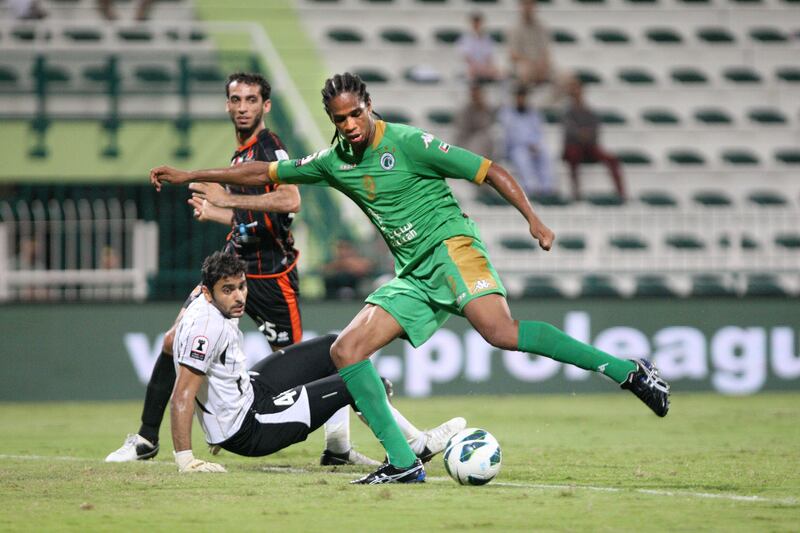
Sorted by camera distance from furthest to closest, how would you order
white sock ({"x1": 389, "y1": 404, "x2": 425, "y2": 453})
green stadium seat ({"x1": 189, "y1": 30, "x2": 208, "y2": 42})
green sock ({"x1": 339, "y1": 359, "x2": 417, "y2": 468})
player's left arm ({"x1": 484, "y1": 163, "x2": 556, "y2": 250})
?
green stadium seat ({"x1": 189, "y1": 30, "x2": 208, "y2": 42}) < white sock ({"x1": 389, "y1": 404, "x2": 425, "y2": 453}) < green sock ({"x1": 339, "y1": 359, "x2": 417, "y2": 468}) < player's left arm ({"x1": 484, "y1": 163, "x2": 556, "y2": 250})

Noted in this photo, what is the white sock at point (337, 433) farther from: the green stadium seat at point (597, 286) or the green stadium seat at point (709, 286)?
the green stadium seat at point (709, 286)

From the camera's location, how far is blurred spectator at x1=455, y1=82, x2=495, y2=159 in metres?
17.4

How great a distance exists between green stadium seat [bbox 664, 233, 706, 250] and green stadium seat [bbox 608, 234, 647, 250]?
32cm

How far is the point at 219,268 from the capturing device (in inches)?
295

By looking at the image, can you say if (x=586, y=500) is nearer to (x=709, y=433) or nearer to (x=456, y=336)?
(x=709, y=433)

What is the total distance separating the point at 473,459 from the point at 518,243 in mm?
10389

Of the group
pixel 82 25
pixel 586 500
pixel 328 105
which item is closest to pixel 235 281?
pixel 328 105

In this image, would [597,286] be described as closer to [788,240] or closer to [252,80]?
[788,240]

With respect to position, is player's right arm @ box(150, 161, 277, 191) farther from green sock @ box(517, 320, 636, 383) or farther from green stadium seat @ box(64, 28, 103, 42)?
green stadium seat @ box(64, 28, 103, 42)

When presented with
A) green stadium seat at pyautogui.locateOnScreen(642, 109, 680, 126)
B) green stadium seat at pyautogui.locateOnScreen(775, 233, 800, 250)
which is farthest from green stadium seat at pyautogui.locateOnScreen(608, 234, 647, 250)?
green stadium seat at pyautogui.locateOnScreen(642, 109, 680, 126)

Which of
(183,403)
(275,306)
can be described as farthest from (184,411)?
(275,306)

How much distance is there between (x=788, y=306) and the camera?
15.0m

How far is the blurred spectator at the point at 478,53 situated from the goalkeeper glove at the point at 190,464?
11.7m

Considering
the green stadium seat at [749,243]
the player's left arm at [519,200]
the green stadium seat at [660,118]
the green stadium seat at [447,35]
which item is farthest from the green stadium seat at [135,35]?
the player's left arm at [519,200]
